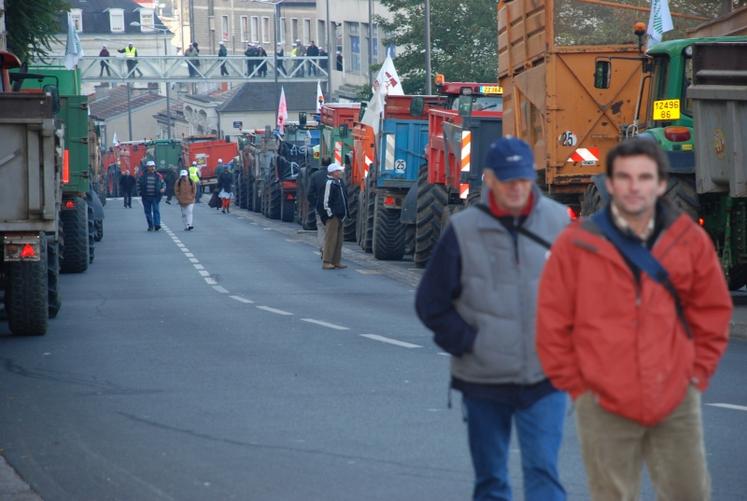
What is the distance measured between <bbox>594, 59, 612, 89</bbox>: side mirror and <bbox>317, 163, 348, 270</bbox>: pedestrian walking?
27.8ft

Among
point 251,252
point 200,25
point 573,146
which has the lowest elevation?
point 251,252

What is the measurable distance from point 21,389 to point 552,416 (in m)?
6.66

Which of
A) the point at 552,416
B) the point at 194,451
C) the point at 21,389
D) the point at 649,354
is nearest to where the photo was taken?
the point at 649,354

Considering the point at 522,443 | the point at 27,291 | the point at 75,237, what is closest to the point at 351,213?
the point at 75,237

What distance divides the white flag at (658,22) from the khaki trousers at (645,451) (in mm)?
15446

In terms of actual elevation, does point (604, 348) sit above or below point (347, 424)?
above

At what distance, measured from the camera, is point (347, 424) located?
32.8 ft

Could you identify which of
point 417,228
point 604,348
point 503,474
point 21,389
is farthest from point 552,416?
point 417,228

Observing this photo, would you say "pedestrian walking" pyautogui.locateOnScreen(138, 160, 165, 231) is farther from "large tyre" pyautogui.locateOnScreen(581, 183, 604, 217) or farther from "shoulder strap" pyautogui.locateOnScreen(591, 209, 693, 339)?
"shoulder strap" pyautogui.locateOnScreen(591, 209, 693, 339)

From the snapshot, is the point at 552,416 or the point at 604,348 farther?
the point at 552,416

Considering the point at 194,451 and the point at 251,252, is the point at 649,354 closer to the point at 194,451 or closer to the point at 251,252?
the point at 194,451

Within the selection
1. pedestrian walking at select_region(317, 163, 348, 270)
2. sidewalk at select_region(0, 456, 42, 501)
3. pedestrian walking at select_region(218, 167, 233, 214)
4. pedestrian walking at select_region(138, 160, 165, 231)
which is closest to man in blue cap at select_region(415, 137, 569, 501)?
sidewalk at select_region(0, 456, 42, 501)

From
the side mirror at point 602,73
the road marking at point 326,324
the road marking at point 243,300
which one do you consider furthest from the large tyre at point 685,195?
the road marking at point 243,300

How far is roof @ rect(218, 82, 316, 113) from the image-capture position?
335 feet
